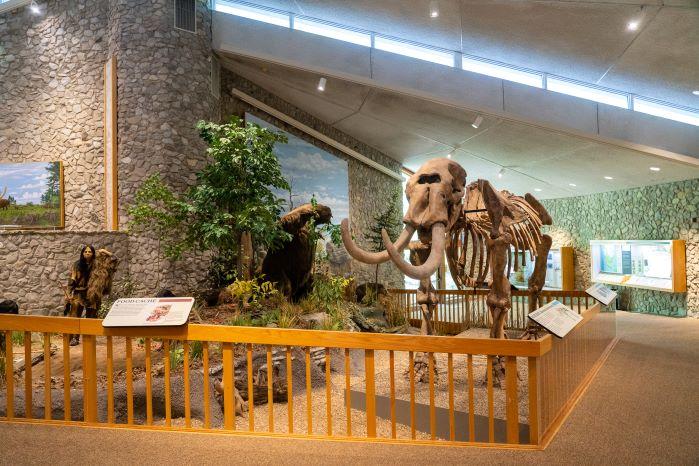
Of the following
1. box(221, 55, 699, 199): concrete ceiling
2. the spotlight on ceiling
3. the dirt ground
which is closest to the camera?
the dirt ground

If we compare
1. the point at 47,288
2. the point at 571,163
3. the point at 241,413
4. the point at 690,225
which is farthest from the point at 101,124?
the point at 690,225

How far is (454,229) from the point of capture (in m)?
4.53

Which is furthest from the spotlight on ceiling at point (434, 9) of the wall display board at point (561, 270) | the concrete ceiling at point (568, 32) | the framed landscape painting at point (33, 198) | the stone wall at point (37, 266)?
the framed landscape painting at point (33, 198)

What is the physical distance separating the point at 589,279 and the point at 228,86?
32.1ft

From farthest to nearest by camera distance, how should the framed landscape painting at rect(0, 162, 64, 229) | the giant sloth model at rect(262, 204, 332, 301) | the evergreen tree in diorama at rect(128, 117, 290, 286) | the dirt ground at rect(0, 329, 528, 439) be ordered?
the framed landscape painting at rect(0, 162, 64, 229) → the giant sloth model at rect(262, 204, 332, 301) → the evergreen tree in diorama at rect(128, 117, 290, 286) → the dirt ground at rect(0, 329, 528, 439)

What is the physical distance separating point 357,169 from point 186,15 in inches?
215

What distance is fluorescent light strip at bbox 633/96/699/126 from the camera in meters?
6.86

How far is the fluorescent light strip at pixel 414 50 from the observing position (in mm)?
7676

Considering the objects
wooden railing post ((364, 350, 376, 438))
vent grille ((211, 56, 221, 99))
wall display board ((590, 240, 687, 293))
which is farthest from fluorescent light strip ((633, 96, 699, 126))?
vent grille ((211, 56, 221, 99))

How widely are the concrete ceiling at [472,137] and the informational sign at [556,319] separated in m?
4.77

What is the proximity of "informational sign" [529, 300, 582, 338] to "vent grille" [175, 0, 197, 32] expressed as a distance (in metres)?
7.63

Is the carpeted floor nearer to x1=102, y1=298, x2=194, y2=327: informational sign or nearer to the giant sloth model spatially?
x1=102, y1=298, x2=194, y2=327: informational sign

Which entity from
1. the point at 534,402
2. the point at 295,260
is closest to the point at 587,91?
the point at 295,260

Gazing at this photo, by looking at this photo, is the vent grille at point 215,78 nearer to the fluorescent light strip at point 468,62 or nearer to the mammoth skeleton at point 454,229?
the fluorescent light strip at point 468,62
